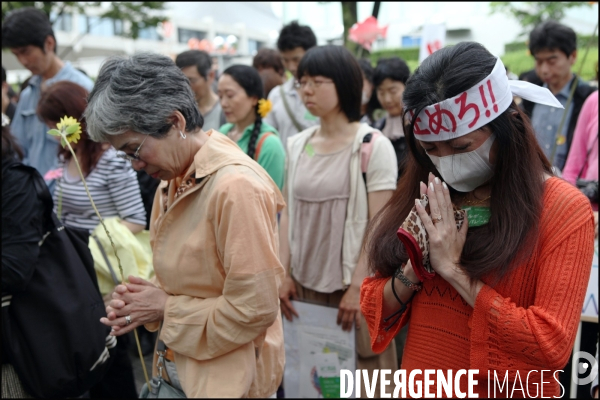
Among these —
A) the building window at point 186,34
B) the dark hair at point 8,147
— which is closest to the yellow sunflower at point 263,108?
the dark hair at point 8,147

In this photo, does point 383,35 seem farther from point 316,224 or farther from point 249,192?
point 249,192

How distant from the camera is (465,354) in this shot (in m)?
1.85

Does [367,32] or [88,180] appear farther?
[367,32]

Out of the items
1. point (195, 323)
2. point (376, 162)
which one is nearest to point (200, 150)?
point (195, 323)

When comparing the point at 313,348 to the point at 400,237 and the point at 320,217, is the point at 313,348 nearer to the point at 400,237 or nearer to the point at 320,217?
the point at 320,217

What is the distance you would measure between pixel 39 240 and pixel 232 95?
71.4 inches

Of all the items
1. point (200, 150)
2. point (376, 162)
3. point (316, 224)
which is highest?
point (200, 150)

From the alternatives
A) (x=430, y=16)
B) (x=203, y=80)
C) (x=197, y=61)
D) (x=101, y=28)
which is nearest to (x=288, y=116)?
(x=203, y=80)

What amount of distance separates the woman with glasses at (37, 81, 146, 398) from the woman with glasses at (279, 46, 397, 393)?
0.93m

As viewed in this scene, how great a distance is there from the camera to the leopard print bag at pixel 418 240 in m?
1.77

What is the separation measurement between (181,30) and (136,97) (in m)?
41.8

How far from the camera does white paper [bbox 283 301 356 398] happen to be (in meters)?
3.27

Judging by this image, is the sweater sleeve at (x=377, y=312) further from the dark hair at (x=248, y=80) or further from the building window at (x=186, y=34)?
the building window at (x=186, y=34)

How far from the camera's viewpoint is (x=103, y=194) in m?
3.56
